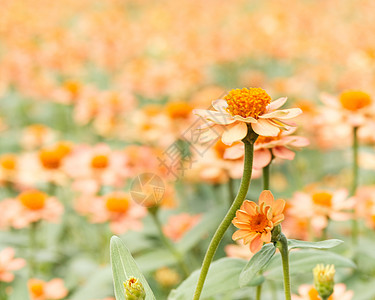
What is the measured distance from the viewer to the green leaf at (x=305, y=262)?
0.69 m

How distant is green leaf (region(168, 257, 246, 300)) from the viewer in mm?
629

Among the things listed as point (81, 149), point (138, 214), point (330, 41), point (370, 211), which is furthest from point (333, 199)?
point (330, 41)

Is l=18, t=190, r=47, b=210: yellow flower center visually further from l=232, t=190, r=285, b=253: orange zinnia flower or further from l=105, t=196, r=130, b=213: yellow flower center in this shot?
l=232, t=190, r=285, b=253: orange zinnia flower

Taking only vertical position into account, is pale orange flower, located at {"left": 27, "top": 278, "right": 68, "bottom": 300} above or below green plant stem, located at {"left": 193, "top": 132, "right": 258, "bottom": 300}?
below

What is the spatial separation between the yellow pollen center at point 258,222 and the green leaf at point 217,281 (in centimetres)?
12

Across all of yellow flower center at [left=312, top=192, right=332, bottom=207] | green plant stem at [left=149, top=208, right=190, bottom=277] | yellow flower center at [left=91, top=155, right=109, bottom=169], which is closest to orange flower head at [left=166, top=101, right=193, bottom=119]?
yellow flower center at [left=91, top=155, right=109, bottom=169]

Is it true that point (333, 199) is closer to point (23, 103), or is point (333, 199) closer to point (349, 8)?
point (23, 103)

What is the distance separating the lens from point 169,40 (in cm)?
263

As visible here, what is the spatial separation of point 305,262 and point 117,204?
1.85ft

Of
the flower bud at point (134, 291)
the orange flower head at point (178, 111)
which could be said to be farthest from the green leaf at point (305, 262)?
the orange flower head at point (178, 111)

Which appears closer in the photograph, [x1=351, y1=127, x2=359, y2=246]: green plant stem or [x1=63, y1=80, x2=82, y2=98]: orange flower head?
[x1=351, y1=127, x2=359, y2=246]: green plant stem

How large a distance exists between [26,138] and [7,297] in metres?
1.03

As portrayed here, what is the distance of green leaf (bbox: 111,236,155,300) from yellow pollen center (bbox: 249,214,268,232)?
0.43ft

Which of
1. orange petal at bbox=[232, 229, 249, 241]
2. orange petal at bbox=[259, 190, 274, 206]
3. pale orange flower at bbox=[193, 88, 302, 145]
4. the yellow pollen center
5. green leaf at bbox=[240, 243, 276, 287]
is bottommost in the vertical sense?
green leaf at bbox=[240, 243, 276, 287]
